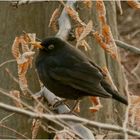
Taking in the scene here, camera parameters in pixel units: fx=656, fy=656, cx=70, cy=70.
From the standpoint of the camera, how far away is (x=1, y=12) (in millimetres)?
5172

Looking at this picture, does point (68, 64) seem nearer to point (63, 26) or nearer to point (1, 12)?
point (63, 26)

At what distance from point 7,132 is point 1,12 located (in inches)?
37.3

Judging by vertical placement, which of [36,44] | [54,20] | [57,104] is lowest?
[57,104]

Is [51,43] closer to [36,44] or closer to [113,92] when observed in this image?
[36,44]

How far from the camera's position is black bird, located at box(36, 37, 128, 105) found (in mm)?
4395

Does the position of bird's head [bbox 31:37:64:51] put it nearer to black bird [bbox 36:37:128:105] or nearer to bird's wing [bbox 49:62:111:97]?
black bird [bbox 36:37:128:105]

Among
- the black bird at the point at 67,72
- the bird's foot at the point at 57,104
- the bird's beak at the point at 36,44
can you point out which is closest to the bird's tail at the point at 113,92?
the black bird at the point at 67,72

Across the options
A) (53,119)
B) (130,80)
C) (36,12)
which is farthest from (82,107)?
(130,80)

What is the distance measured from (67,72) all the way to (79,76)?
9 centimetres

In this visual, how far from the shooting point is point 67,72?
4426 mm

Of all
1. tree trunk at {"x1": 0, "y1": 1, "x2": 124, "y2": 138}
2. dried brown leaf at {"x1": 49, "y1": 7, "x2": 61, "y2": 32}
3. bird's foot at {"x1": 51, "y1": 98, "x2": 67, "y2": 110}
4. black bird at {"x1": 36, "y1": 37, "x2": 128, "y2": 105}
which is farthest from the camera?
A: tree trunk at {"x1": 0, "y1": 1, "x2": 124, "y2": 138}

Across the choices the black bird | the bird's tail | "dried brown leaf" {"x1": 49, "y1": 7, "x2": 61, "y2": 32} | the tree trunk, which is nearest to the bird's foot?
the black bird

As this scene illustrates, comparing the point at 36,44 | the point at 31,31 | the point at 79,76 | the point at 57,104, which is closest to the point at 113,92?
the point at 79,76

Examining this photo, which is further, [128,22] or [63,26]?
[128,22]
